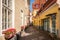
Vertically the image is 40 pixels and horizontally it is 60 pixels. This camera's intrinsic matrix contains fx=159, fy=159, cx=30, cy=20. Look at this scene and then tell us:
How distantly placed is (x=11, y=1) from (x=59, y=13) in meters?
4.19

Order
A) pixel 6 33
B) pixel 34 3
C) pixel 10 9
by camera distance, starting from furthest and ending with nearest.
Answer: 1. pixel 34 3
2. pixel 10 9
3. pixel 6 33

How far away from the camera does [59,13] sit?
10.1m

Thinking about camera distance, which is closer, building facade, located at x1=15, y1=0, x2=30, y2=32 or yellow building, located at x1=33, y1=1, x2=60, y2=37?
building facade, located at x1=15, y1=0, x2=30, y2=32

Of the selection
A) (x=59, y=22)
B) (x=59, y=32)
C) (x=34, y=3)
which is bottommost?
(x=59, y=32)

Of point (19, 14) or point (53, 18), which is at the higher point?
point (19, 14)

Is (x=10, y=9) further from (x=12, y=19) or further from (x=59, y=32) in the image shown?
(x=59, y=32)

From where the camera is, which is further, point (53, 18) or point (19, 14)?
point (53, 18)

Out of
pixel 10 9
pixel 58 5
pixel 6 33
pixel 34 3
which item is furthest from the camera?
pixel 34 3

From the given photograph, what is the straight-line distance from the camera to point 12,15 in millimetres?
7074

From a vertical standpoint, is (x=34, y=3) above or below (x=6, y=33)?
above

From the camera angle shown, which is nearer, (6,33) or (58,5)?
(6,33)

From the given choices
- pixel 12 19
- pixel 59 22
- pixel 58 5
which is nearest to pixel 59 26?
pixel 59 22

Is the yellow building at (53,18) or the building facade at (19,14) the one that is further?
the yellow building at (53,18)

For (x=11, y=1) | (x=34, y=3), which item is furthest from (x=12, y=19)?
(x=34, y=3)
